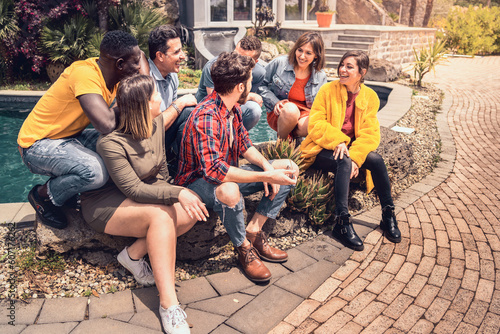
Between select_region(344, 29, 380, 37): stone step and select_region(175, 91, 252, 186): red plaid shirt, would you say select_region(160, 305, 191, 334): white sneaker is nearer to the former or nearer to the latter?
select_region(175, 91, 252, 186): red plaid shirt

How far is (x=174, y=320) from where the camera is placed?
2.44m

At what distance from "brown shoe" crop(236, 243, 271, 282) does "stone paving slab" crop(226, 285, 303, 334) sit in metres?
0.10

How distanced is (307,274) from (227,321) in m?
0.80

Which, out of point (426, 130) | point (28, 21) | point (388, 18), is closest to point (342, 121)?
point (426, 130)

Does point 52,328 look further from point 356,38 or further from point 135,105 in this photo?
point 356,38

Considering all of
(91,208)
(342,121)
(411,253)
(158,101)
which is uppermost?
(158,101)

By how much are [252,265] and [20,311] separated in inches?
59.8

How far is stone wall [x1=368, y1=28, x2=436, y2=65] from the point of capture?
550 inches

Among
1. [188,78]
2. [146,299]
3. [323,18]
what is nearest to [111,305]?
[146,299]

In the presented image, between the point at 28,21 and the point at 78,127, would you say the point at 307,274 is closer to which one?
the point at 78,127

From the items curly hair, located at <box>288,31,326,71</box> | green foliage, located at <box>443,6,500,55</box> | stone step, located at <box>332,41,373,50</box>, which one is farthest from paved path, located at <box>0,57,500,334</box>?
green foliage, located at <box>443,6,500,55</box>

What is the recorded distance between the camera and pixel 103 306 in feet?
8.70

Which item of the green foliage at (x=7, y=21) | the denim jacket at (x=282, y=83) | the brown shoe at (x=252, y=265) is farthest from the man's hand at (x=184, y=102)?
the green foliage at (x=7, y=21)

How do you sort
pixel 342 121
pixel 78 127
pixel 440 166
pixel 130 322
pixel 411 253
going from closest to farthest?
pixel 130 322
pixel 78 127
pixel 411 253
pixel 342 121
pixel 440 166
